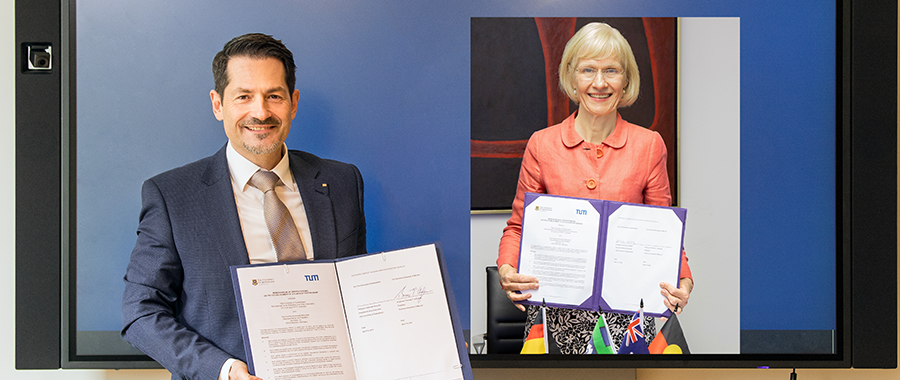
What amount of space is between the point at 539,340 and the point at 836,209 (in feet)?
3.26

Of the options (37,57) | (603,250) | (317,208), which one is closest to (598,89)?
(603,250)

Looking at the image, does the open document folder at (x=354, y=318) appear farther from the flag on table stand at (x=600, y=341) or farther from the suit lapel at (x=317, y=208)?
the flag on table stand at (x=600, y=341)

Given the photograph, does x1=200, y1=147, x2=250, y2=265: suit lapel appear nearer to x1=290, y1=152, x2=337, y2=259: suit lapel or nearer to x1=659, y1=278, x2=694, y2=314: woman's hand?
x1=290, y1=152, x2=337, y2=259: suit lapel

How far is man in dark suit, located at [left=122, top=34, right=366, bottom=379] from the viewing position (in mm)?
1331

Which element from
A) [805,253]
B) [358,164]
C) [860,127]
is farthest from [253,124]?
[860,127]

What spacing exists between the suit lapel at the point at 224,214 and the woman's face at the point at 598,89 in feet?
3.33

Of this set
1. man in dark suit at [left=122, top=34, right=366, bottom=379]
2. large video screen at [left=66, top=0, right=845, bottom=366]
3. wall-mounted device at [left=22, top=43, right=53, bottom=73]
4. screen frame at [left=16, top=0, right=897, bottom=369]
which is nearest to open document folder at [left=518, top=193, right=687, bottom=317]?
large video screen at [left=66, top=0, right=845, bottom=366]

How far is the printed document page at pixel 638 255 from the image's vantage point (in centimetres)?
161

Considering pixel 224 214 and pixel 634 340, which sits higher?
pixel 224 214

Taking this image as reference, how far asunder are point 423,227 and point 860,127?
135 centimetres

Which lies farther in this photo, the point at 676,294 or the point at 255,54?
the point at 676,294

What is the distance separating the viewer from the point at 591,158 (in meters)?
1.66

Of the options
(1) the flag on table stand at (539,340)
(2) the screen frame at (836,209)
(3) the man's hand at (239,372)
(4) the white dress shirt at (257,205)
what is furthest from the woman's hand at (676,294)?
(3) the man's hand at (239,372)

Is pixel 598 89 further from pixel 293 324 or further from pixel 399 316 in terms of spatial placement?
pixel 293 324
